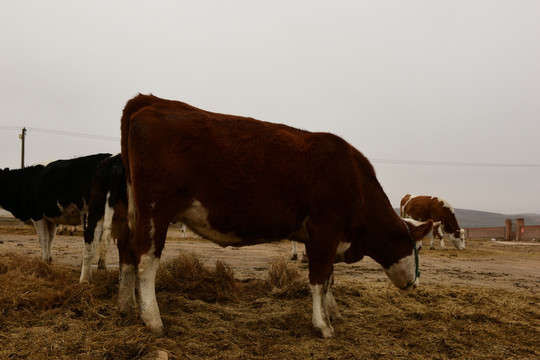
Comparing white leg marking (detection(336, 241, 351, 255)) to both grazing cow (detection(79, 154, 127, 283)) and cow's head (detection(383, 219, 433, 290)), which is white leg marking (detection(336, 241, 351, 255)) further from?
grazing cow (detection(79, 154, 127, 283))

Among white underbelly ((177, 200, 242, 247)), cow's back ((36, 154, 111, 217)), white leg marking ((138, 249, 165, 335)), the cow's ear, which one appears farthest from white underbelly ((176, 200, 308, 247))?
cow's back ((36, 154, 111, 217))

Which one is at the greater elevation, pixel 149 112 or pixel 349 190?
pixel 149 112

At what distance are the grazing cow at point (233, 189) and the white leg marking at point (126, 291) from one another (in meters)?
0.01

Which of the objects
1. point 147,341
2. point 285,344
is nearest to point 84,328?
point 147,341

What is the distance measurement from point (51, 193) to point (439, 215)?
19.0m

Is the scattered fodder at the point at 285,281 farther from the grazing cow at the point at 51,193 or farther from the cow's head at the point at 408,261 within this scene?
the grazing cow at the point at 51,193

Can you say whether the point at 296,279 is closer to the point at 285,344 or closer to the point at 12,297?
the point at 285,344

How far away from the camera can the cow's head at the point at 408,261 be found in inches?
216

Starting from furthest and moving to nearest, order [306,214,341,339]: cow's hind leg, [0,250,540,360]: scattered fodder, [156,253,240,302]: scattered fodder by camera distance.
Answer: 1. [156,253,240,302]: scattered fodder
2. [306,214,341,339]: cow's hind leg
3. [0,250,540,360]: scattered fodder

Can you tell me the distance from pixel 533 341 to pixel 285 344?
290cm

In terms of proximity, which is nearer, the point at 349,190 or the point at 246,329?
the point at 246,329

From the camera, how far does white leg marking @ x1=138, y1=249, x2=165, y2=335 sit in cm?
389

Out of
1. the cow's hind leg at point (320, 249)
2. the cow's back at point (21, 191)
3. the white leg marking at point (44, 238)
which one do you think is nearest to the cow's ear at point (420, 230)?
the cow's hind leg at point (320, 249)

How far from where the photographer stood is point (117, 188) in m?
6.08
